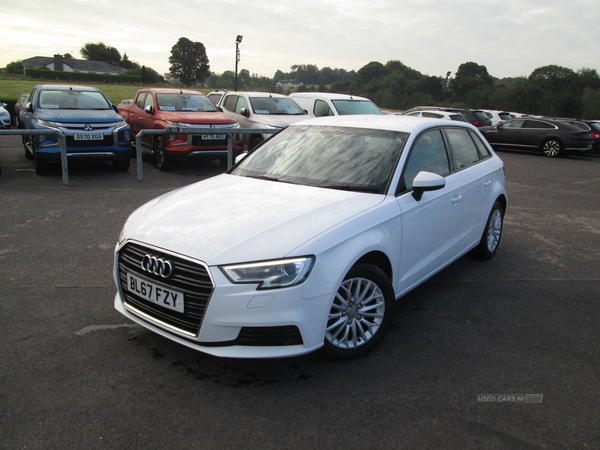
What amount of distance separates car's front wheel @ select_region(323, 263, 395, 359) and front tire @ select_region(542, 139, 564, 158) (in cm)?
1809

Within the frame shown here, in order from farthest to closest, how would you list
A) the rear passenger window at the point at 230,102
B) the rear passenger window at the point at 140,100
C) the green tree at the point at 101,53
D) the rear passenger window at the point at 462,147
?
the green tree at the point at 101,53 → the rear passenger window at the point at 230,102 → the rear passenger window at the point at 140,100 → the rear passenger window at the point at 462,147

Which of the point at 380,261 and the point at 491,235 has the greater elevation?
the point at 380,261

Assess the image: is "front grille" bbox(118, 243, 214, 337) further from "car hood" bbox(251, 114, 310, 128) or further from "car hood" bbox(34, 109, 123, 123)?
"car hood" bbox(251, 114, 310, 128)

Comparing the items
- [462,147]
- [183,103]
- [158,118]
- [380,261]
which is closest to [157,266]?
[380,261]

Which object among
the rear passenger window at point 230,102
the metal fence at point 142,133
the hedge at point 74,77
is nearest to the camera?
the metal fence at point 142,133

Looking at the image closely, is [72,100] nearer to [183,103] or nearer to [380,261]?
[183,103]

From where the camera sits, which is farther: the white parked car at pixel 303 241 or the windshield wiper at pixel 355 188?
the windshield wiper at pixel 355 188

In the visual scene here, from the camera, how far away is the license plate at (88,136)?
9.12 m

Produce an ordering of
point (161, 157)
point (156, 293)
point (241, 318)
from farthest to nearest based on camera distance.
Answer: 1. point (161, 157)
2. point (156, 293)
3. point (241, 318)

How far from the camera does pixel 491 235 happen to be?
5.30 metres

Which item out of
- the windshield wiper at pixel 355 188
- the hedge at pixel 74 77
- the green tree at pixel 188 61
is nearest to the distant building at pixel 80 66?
the green tree at pixel 188 61

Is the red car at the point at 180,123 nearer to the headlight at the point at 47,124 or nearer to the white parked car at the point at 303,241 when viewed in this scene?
the headlight at the point at 47,124

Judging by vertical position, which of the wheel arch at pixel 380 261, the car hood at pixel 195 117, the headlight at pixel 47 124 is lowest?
the wheel arch at pixel 380 261

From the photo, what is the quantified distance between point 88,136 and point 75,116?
54 cm
